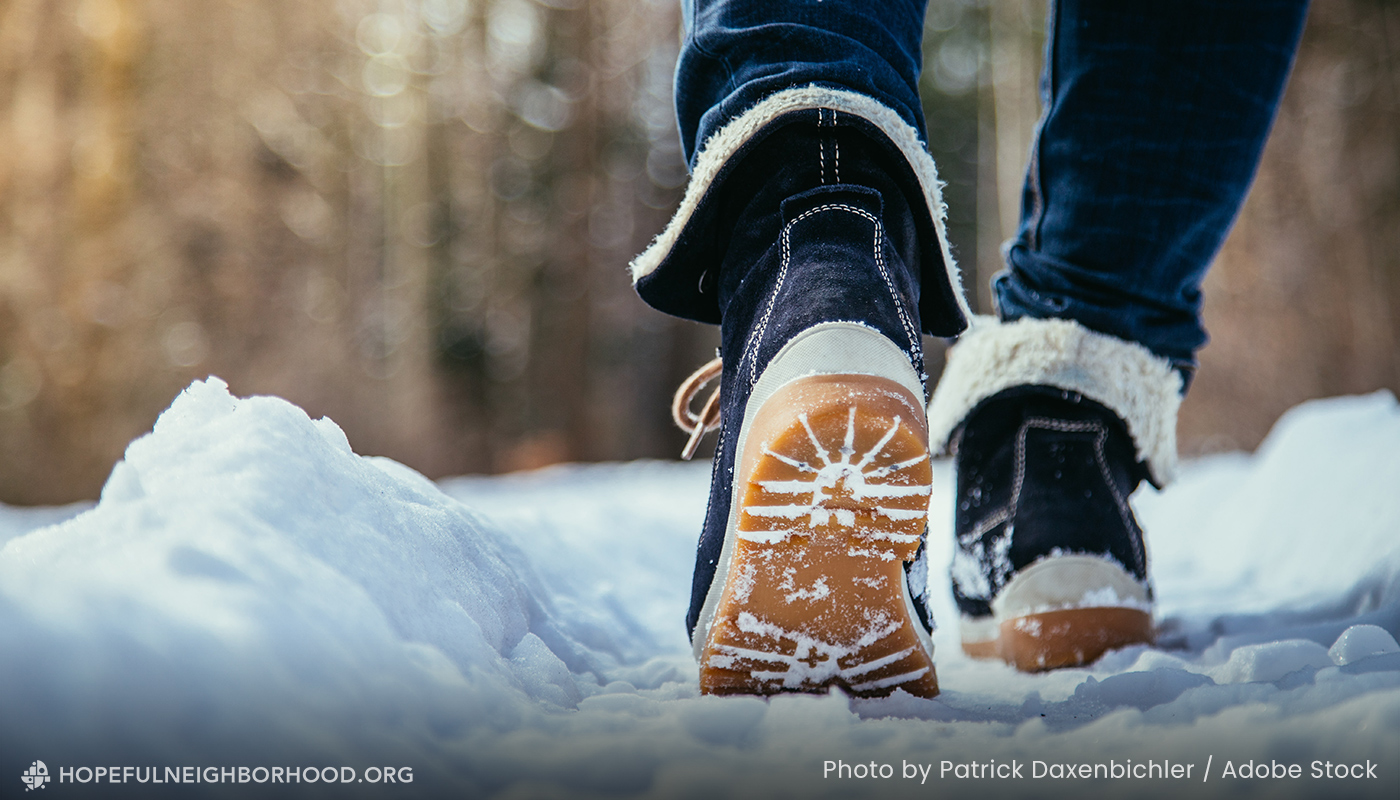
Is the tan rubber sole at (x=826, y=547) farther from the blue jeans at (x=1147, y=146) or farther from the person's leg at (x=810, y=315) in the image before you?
the blue jeans at (x=1147, y=146)

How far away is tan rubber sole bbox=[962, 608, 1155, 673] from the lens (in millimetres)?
822

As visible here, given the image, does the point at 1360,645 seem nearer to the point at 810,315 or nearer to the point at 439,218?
the point at 810,315

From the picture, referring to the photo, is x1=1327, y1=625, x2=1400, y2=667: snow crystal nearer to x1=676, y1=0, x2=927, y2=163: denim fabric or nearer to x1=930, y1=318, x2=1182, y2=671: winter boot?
x1=930, y1=318, x2=1182, y2=671: winter boot

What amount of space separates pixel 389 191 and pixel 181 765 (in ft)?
28.3

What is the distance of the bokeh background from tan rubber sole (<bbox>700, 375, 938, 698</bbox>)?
451cm

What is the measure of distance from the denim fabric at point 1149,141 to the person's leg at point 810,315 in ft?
0.82

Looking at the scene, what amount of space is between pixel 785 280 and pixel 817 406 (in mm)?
141

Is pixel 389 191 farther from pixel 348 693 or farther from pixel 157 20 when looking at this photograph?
pixel 348 693

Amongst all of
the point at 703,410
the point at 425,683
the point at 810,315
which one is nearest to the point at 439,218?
the point at 703,410

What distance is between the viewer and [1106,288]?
2.98 feet

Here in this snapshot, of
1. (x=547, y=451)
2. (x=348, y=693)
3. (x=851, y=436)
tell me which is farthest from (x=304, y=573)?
(x=547, y=451)

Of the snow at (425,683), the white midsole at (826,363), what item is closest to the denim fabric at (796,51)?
the white midsole at (826,363)

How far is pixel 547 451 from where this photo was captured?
23.2 ft

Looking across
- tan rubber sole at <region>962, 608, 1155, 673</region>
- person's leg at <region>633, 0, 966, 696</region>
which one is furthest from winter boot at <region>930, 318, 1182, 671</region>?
person's leg at <region>633, 0, 966, 696</region>
